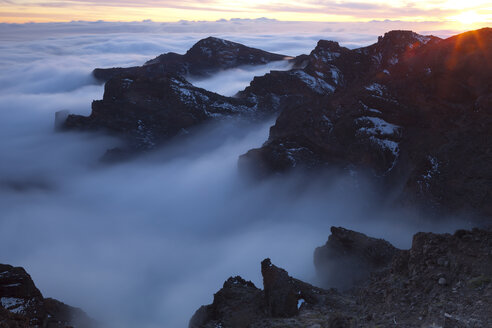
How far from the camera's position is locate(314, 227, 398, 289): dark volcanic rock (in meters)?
26.4

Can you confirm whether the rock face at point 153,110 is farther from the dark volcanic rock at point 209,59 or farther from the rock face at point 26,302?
the rock face at point 26,302

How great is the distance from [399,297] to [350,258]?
14.5m

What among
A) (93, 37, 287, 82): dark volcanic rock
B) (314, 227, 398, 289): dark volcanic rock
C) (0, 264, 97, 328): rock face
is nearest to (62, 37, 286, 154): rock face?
(93, 37, 287, 82): dark volcanic rock

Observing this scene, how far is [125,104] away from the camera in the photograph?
8806 centimetres

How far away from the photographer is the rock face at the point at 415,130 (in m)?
37.3

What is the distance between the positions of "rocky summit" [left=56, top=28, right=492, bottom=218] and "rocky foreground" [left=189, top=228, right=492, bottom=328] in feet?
73.0

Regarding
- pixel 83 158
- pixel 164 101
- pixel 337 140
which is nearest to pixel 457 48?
pixel 337 140

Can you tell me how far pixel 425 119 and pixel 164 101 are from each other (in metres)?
59.6

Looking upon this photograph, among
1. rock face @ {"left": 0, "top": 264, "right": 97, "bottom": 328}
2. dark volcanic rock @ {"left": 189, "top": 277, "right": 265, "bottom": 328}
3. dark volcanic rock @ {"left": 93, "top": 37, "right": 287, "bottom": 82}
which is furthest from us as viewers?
dark volcanic rock @ {"left": 93, "top": 37, "right": 287, "bottom": 82}

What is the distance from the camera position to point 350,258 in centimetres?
2811

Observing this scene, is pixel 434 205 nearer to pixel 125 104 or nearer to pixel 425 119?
pixel 425 119

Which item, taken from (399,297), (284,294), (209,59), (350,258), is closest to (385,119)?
(350,258)

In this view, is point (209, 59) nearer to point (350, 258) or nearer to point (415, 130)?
point (415, 130)

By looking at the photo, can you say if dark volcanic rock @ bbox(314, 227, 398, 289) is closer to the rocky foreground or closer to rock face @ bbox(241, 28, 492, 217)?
the rocky foreground
